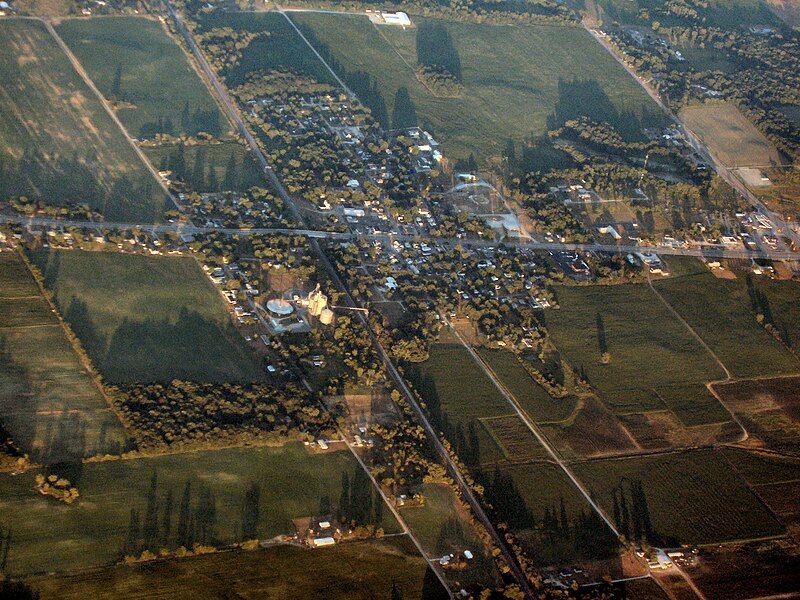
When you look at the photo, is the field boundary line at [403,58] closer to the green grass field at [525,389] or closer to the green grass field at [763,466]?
the green grass field at [525,389]

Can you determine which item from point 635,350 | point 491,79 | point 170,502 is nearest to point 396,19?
point 491,79

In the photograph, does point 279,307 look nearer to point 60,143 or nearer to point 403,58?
point 60,143

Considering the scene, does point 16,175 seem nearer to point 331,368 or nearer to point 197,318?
point 197,318

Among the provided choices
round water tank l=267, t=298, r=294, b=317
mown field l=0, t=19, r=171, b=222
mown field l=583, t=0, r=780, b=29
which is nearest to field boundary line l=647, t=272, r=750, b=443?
round water tank l=267, t=298, r=294, b=317

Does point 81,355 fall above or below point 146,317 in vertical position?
below

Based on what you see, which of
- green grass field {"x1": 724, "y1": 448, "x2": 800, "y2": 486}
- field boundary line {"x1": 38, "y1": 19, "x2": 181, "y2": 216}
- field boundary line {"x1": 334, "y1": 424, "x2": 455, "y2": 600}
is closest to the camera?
field boundary line {"x1": 334, "y1": 424, "x2": 455, "y2": 600}

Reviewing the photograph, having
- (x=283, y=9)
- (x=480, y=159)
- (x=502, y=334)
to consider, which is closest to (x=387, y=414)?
(x=502, y=334)

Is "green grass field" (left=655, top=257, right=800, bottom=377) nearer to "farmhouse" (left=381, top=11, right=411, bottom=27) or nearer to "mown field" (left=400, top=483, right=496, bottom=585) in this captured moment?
"mown field" (left=400, top=483, right=496, bottom=585)
